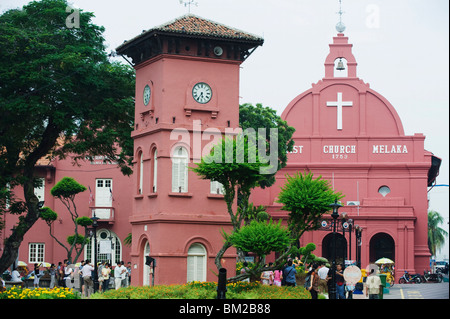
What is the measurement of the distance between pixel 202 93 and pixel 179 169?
3249 millimetres

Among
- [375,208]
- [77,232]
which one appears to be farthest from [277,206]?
[77,232]

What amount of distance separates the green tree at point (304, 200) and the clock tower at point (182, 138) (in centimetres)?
507

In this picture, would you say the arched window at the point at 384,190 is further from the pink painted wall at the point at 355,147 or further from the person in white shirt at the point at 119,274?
the person in white shirt at the point at 119,274

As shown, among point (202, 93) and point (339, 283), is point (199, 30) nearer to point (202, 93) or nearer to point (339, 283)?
point (202, 93)

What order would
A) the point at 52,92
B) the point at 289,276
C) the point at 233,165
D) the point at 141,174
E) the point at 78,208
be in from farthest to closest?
1. the point at 78,208
2. the point at 52,92
3. the point at 141,174
4. the point at 289,276
5. the point at 233,165

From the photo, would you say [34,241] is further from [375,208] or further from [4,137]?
[375,208]

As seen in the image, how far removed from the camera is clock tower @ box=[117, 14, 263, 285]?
32.9 m

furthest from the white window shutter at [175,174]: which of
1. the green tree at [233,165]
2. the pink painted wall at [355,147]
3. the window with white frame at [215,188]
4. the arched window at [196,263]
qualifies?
the pink painted wall at [355,147]

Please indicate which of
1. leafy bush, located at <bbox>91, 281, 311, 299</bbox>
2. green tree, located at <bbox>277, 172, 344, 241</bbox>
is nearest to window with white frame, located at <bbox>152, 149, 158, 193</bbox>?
leafy bush, located at <bbox>91, 281, 311, 299</bbox>

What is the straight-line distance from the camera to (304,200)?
2850 cm

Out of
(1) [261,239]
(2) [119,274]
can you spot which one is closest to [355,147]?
(2) [119,274]

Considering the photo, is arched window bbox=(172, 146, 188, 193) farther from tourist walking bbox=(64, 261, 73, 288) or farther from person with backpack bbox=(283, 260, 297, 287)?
tourist walking bbox=(64, 261, 73, 288)

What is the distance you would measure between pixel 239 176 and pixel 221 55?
7.58 m

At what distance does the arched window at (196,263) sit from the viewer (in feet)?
108
